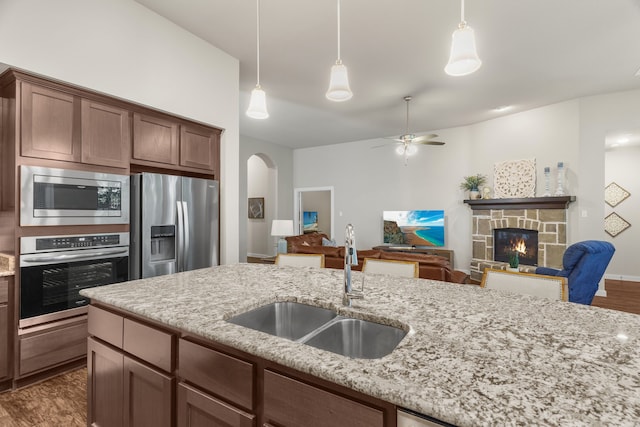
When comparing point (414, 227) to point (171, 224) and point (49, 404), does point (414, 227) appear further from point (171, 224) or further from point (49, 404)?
point (49, 404)

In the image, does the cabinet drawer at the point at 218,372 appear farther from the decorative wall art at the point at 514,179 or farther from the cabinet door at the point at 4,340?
the decorative wall art at the point at 514,179

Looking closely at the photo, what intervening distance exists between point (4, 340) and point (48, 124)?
1515mm

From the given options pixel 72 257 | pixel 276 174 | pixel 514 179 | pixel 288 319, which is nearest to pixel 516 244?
pixel 514 179

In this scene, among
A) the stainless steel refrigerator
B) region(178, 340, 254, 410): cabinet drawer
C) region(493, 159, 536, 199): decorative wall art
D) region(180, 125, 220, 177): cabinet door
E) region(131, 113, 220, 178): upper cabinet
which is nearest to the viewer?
region(178, 340, 254, 410): cabinet drawer

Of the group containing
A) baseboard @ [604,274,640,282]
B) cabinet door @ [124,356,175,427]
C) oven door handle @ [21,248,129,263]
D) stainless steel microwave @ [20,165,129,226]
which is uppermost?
stainless steel microwave @ [20,165,129,226]

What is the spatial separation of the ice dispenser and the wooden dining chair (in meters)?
1.14

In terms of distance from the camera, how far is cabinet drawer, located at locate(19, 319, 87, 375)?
7.00 ft

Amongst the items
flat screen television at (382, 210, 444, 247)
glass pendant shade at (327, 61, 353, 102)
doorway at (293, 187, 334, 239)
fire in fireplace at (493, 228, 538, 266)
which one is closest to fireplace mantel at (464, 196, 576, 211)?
fire in fireplace at (493, 228, 538, 266)

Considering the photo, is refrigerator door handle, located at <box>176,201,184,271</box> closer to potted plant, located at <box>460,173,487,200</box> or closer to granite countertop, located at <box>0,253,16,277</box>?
granite countertop, located at <box>0,253,16,277</box>

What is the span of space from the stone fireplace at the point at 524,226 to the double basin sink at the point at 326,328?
13.9 feet

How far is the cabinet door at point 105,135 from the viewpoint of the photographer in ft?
7.89


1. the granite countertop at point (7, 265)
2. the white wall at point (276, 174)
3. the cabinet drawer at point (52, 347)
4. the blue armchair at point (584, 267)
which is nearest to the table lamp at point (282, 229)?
the white wall at point (276, 174)

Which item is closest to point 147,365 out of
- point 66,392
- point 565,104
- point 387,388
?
point 387,388

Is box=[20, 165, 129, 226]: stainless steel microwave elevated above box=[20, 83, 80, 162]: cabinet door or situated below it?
below
